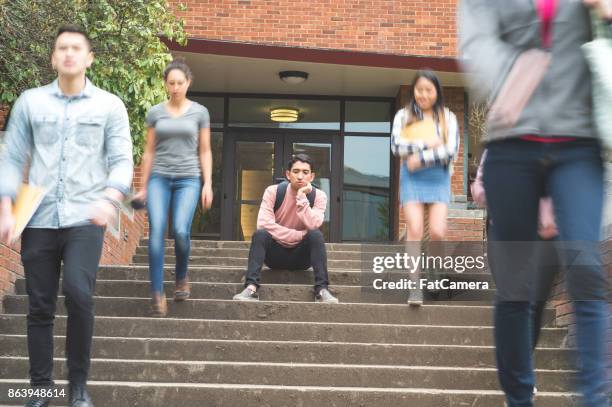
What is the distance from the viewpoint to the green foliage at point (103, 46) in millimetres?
9383

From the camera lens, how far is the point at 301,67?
15.8m

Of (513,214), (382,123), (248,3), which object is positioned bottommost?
(513,214)

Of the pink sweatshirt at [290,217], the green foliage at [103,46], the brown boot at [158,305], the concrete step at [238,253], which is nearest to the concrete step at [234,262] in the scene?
the concrete step at [238,253]

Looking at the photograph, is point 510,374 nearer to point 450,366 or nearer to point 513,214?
point 513,214

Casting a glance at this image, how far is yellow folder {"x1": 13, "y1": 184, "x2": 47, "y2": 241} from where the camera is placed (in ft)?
16.3

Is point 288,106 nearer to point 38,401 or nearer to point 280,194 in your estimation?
point 280,194

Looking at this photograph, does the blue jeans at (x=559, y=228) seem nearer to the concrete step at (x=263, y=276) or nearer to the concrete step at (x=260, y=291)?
the concrete step at (x=260, y=291)

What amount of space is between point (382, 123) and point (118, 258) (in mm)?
6840

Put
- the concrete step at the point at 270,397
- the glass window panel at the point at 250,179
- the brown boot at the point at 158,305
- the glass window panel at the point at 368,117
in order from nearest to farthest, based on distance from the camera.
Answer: the concrete step at the point at 270,397 < the brown boot at the point at 158,305 < the glass window panel at the point at 250,179 < the glass window panel at the point at 368,117

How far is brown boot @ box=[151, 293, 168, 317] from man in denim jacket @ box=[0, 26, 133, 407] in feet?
9.13

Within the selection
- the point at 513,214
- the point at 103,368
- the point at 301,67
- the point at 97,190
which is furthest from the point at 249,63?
the point at 513,214

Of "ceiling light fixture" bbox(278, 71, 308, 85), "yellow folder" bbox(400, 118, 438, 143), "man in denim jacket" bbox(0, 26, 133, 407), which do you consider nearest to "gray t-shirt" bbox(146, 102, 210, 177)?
"yellow folder" bbox(400, 118, 438, 143)

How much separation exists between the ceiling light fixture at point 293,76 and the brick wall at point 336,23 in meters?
0.47

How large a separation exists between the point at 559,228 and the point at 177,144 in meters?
4.64
